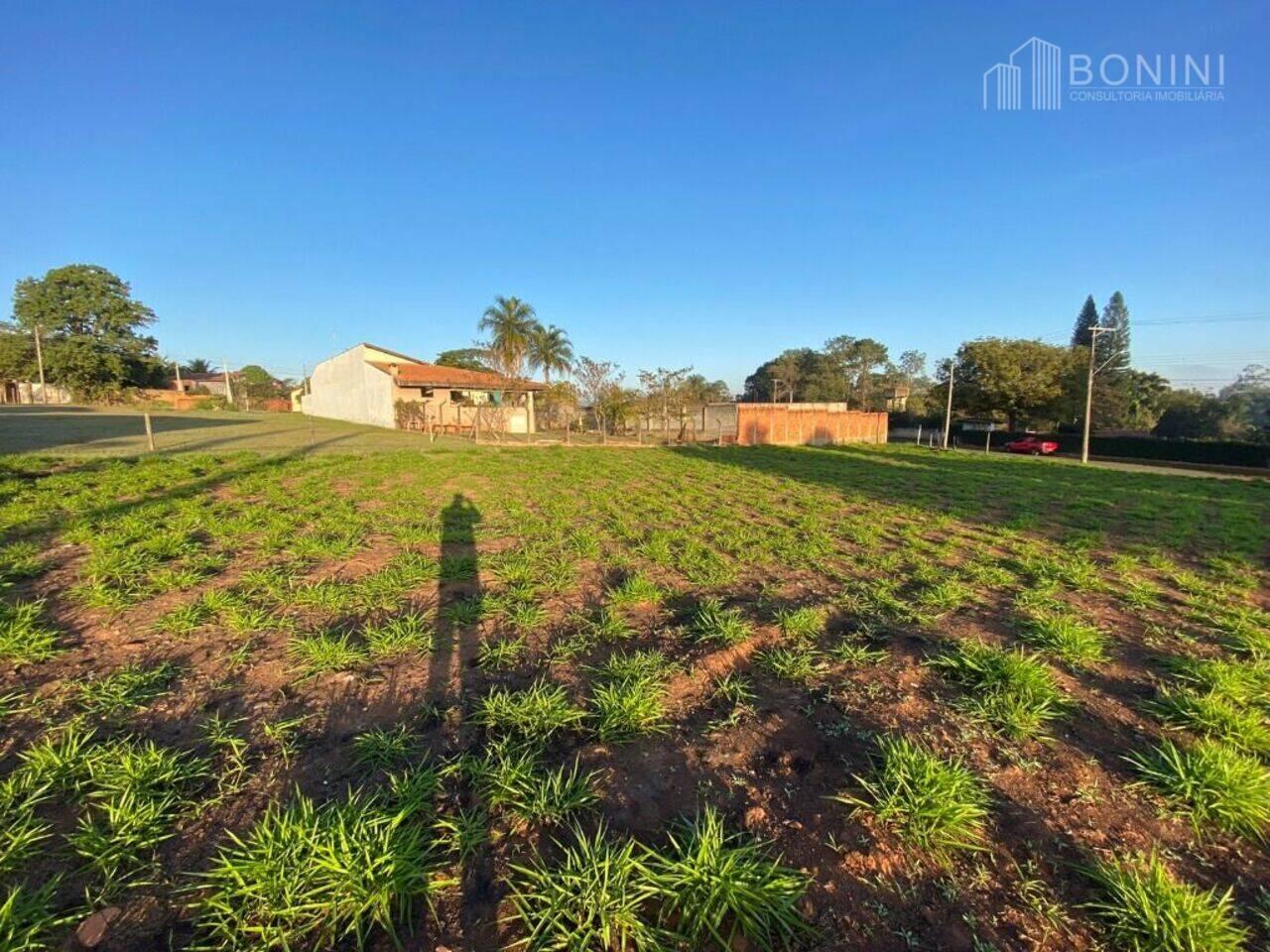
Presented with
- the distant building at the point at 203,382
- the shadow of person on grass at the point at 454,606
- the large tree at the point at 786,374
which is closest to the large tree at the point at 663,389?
the shadow of person on grass at the point at 454,606

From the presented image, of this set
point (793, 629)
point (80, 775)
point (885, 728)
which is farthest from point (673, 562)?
point (80, 775)

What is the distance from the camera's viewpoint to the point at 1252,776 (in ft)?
6.83

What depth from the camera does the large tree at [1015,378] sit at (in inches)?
1481

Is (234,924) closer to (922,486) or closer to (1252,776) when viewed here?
(1252,776)

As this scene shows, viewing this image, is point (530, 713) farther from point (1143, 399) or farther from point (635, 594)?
point (1143, 399)

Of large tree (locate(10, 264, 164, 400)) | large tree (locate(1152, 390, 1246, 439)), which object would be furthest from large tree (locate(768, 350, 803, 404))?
large tree (locate(10, 264, 164, 400))

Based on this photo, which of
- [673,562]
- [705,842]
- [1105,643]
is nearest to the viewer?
[705,842]

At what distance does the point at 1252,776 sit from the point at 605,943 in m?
2.69

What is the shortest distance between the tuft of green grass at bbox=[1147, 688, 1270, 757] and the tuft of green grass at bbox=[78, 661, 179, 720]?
205 inches

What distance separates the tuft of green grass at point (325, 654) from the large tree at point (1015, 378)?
46.2 metres

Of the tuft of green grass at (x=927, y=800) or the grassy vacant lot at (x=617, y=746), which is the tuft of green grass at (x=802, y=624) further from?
the tuft of green grass at (x=927, y=800)

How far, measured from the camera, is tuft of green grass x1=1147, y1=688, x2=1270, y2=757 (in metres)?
2.36

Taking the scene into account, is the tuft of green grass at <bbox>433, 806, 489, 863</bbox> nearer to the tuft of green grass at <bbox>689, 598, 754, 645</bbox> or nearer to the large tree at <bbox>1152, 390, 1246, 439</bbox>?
the tuft of green grass at <bbox>689, 598, 754, 645</bbox>

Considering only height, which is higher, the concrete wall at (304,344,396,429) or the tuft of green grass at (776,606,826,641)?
the concrete wall at (304,344,396,429)
